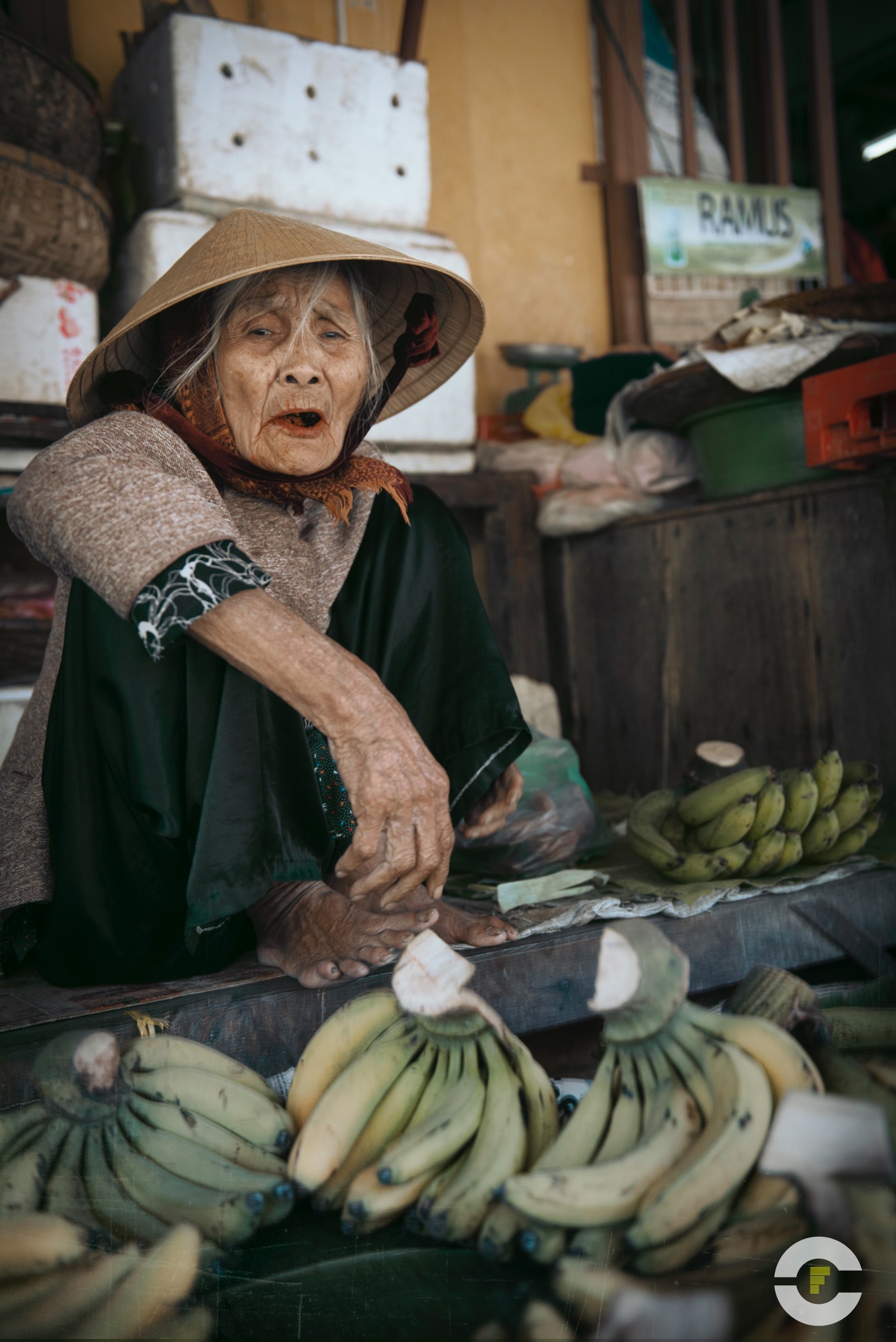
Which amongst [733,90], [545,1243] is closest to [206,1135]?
[545,1243]

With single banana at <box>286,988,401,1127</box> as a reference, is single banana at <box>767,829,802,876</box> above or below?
above

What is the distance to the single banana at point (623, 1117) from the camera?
39.1 inches

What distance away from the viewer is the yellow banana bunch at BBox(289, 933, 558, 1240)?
3.30 feet

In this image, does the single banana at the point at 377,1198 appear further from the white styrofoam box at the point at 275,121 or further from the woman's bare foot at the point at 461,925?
the white styrofoam box at the point at 275,121

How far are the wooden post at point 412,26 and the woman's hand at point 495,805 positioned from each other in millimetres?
2591

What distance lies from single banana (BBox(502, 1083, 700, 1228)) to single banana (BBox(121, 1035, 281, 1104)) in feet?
1.18

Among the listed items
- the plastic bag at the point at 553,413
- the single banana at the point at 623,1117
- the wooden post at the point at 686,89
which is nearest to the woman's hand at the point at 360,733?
the single banana at the point at 623,1117

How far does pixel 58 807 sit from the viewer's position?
1479 mm

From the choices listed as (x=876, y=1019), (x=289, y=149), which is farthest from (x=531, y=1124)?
(x=289, y=149)

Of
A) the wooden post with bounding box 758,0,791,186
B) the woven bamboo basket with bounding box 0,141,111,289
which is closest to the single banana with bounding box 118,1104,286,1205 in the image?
the woven bamboo basket with bounding box 0,141,111,289

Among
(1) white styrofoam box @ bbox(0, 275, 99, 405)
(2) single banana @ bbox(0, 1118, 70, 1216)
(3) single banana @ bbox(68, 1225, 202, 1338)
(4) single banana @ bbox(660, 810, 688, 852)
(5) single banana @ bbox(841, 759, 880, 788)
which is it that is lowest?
(3) single banana @ bbox(68, 1225, 202, 1338)

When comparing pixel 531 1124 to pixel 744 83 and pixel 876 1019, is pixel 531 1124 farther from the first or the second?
pixel 744 83

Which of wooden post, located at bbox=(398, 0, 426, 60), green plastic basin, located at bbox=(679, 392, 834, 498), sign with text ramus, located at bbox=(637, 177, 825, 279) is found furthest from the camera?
sign with text ramus, located at bbox=(637, 177, 825, 279)

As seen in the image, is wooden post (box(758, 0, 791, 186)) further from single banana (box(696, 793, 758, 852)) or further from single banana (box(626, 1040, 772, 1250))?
single banana (box(626, 1040, 772, 1250))
